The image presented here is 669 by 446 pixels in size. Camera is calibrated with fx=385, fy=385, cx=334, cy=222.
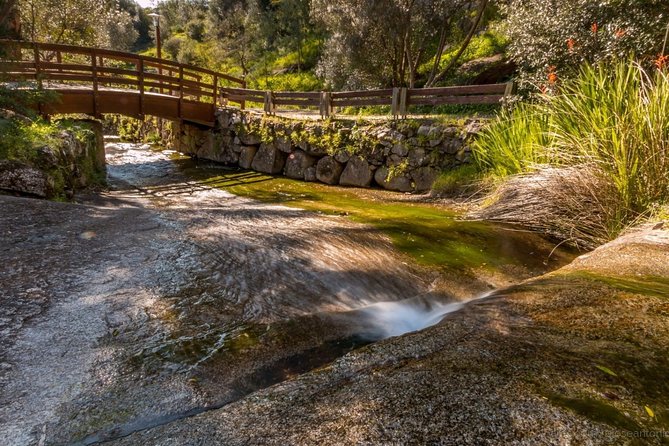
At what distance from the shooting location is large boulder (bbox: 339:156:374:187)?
36.8ft

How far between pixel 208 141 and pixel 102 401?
47.9ft

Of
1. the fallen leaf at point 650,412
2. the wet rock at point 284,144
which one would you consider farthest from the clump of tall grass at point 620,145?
the wet rock at point 284,144

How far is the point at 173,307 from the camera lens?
3199 millimetres

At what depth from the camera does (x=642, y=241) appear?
3713mm

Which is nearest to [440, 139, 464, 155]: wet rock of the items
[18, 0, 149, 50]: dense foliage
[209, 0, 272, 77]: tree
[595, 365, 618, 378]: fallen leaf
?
[595, 365, 618, 378]: fallen leaf

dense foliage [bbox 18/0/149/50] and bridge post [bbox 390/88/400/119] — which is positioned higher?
dense foliage [bbox 18/0/149/50]

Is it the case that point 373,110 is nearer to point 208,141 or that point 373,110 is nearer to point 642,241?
point 208,141

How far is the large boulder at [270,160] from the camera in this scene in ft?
43.2

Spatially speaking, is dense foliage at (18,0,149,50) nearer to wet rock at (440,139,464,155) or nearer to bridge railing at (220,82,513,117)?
bridge railing at (220,82,513,117)

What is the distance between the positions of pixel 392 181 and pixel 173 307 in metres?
8.31

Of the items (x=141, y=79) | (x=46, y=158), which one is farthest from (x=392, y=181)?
(x=141, y=79)

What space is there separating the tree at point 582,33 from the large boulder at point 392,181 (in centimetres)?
366

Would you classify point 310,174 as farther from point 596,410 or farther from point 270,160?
point 596,410

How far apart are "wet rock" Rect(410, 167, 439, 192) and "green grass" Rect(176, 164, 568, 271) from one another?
695 mm
